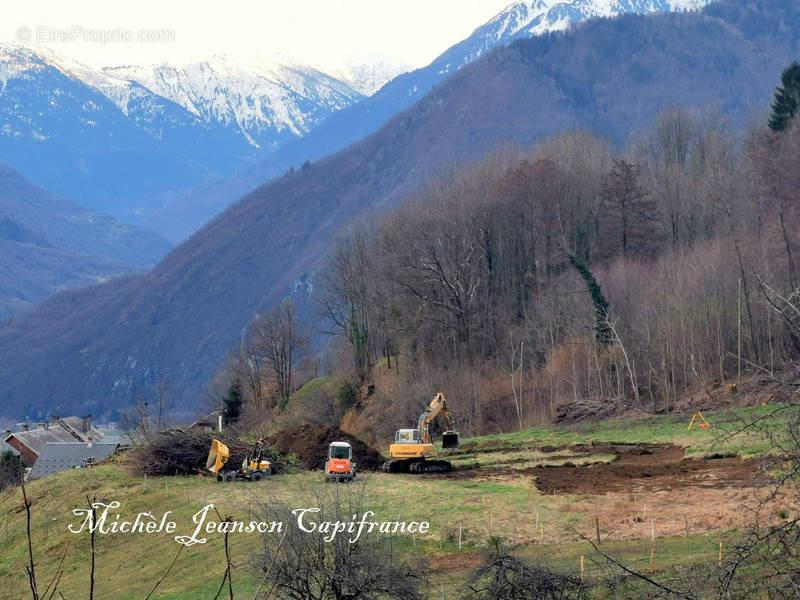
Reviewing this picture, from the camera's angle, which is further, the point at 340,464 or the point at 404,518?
the point at 340,464

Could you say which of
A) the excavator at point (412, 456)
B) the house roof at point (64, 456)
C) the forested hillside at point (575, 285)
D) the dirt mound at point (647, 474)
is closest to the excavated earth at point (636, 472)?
the dirt mound at point (647, 474)

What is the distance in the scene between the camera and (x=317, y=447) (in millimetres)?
49938

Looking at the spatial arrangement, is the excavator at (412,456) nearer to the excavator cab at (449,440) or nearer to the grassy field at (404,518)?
the grassy field at (404,518)

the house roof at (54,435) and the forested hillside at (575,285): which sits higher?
the forested hillside at (575,285)

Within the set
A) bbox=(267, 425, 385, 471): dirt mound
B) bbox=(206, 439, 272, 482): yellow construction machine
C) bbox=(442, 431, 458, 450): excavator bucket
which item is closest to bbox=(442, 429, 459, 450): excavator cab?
bbox=(442, 431, 458, 450): excavator bucket

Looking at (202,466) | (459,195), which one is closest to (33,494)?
(202,466)

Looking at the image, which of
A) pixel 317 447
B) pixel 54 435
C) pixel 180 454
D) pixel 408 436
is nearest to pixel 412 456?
pixel 408 436

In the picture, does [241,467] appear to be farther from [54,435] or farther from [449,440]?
[54,435]

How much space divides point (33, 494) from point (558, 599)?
37.8m

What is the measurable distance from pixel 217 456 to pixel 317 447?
5.75m

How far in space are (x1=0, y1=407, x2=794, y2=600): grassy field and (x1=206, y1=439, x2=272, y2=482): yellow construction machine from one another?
2.17 feet

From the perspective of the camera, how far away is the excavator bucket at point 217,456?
1790 inches

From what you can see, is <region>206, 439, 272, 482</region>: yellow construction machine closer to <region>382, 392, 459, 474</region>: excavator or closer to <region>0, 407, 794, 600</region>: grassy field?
<region>0, 407, 794, 600</region>: grassy field

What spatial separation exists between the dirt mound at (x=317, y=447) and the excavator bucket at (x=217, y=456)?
4159 millimetres
